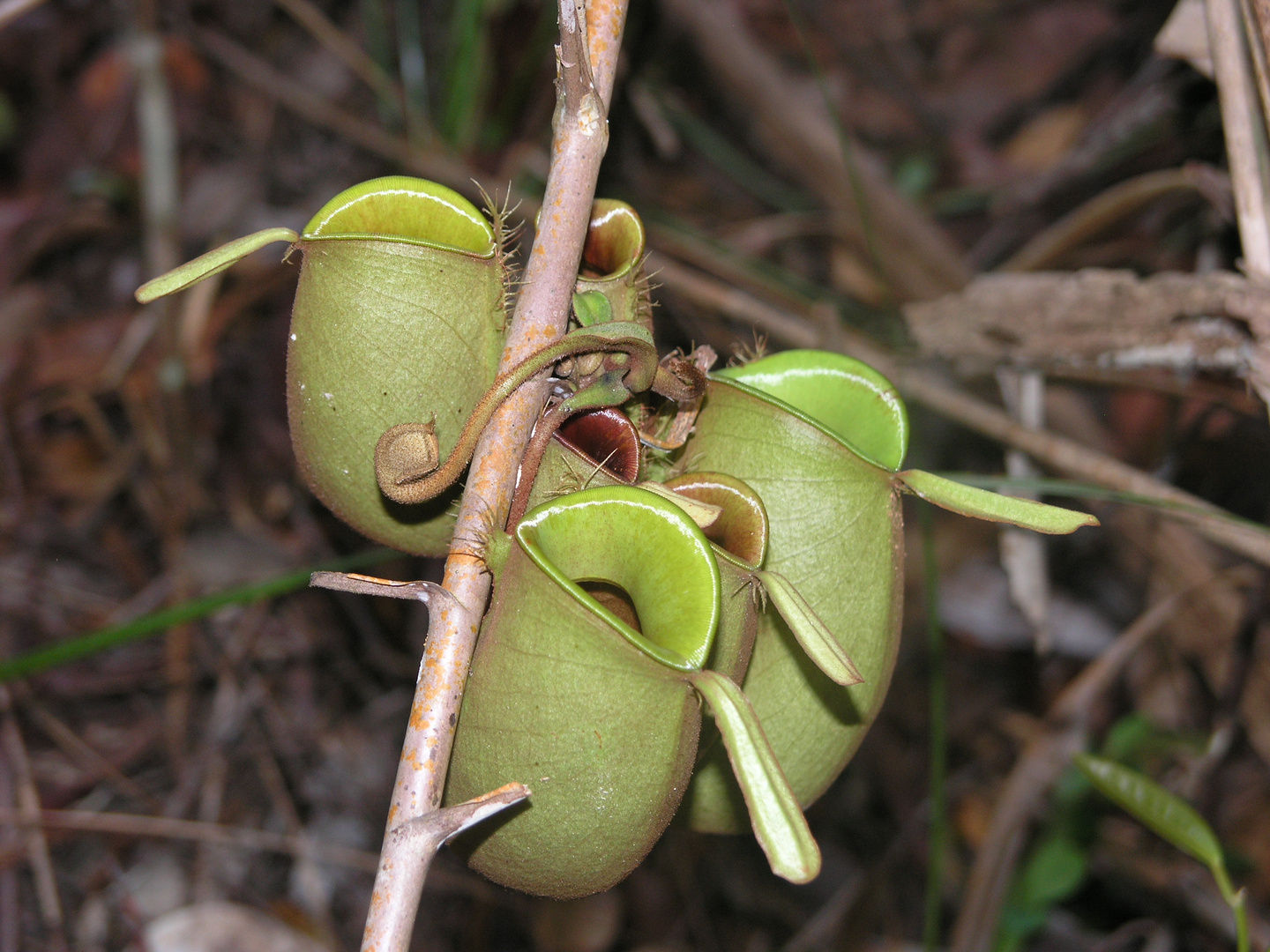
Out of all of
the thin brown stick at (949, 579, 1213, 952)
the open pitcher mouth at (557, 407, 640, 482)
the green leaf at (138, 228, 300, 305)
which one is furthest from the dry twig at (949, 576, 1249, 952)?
the green leaf at (138, 228, 300, 305)

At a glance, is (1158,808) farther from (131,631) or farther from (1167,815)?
(131,631)

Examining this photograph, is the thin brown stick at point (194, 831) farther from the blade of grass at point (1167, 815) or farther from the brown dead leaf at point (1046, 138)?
the brown dead leaf at point (1046, 138)

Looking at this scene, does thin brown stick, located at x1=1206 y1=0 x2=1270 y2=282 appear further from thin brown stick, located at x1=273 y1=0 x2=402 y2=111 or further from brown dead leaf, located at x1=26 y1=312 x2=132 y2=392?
brown dead leaf, located at x1=26 y1=312 x2=132 y2=392

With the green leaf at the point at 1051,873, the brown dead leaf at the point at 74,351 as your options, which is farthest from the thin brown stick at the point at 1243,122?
the brown dead leaf at the point at 74,351

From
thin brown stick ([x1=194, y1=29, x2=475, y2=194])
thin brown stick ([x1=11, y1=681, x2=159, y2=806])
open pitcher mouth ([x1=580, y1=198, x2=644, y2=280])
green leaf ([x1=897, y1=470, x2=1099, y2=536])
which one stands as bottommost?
thin brown stick ([x1=11, y1=681, x2=159, y2=806])

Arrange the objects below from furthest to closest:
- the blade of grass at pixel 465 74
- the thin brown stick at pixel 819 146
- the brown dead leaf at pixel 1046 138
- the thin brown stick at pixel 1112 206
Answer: the brown dead leaf at pixel 1046 138 → the thin brown stick at pixel 819 146 → the blade of grass at pixel 465 74 → the thin brown stick at pixel 1112 206

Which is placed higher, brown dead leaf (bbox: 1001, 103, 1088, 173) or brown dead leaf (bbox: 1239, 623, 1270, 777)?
brown dead leaf (bbox: 1001, 103, 1088, 173)

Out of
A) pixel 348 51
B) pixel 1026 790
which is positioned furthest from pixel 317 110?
pixel 1026 790
